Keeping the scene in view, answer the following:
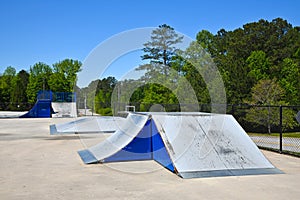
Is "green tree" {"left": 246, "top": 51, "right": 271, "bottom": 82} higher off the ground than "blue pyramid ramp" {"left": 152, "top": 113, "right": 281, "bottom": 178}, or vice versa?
"green tree" {"left": 246, "top": 51, "right": 271, "bottom": 82}

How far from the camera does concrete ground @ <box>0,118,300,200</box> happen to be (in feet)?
15.8

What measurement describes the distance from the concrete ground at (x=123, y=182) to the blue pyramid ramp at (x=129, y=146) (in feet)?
0.95

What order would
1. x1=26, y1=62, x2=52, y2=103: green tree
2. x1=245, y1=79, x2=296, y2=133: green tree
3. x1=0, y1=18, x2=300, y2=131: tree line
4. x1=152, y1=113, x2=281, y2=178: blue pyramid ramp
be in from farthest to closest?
x1=26, y1=62, x2=52, y2=103: green tree
x1=0, y1=18, x2=300, y2=131: tree line
x1=245, y1=79, x2=296, y2=133: green tree
x1=152, y1=113, x2=281, y2=178: blue pyramid ramp

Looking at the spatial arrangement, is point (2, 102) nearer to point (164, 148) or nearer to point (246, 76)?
point (246, 76)

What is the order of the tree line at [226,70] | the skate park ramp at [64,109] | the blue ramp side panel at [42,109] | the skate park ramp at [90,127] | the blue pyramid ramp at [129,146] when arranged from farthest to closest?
the skate park ramp at [64,109]
the blue ramp side panel at [42,109]
the tree line at [226,70]
the skate park ramp at [90,127]
the blue pyramid ramp at [129,146]

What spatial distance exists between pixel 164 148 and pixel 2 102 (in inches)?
2082

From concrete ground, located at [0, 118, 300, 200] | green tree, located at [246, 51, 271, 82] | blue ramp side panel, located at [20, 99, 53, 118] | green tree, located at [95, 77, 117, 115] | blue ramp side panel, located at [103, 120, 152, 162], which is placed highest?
green tree, located at [246, 51, 271, 82]

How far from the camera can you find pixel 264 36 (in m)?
29.1

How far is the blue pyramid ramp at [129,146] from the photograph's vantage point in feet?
24.4

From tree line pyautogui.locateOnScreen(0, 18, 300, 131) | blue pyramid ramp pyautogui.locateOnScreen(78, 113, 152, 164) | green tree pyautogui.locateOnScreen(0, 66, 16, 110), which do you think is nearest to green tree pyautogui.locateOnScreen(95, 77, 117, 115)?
tree line pyautogui.locateOnScreen(0, 18, 300, 131)

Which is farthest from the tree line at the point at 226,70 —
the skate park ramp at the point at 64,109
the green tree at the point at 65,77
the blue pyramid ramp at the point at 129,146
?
the green tree at the point at 65,77

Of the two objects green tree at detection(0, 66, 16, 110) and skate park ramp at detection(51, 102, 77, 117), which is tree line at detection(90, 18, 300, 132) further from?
green tree at detection(0, 66, 16, 110)

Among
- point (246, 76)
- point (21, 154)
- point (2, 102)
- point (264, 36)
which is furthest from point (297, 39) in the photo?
point (2, 102)

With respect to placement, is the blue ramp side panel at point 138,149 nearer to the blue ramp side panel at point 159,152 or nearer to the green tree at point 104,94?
the blue ramp side panel at point 159,152
